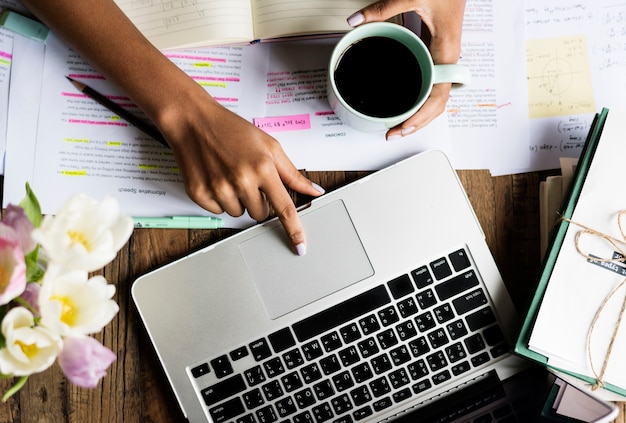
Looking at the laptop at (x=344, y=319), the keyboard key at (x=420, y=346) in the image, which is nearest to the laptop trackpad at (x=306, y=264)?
the laptop at (x=344, y=319)

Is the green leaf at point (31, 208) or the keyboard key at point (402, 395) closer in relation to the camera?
the green leaf at point (31, 208)

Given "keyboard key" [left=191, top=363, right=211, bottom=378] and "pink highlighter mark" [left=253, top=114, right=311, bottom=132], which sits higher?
"pink highlighter mark" [left=253, top=114, right=311, bottom=132]

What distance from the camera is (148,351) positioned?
2.30 ft

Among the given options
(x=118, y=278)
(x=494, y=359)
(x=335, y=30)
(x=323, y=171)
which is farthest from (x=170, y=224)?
(x=494, y=359)

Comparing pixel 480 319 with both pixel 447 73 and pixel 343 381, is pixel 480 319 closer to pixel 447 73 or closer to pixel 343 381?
pixel 343 381

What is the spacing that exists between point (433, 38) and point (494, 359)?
42cm

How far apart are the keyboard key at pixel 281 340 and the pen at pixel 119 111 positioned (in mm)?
292

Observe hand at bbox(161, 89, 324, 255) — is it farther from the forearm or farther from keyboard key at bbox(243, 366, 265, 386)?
keyboard key at bbox(243, 366, 265, 386)

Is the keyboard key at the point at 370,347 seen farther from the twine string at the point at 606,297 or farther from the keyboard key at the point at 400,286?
the twine string at the point at 606,297

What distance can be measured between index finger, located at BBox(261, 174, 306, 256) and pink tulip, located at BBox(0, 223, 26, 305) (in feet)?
1.09

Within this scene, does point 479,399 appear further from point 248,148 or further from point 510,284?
point 248,148

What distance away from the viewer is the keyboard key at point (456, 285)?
0.68m

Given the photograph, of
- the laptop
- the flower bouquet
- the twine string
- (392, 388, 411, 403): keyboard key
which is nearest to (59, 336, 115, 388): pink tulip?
the flower bouquet

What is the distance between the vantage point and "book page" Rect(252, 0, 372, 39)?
0.71 m
